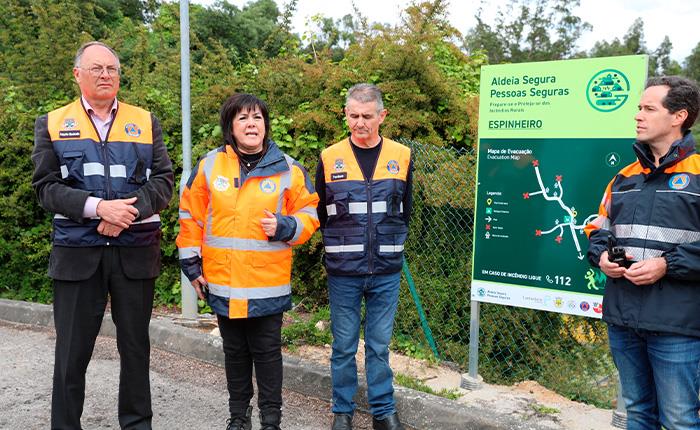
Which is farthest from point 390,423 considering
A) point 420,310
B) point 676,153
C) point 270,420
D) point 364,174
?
point 676,153

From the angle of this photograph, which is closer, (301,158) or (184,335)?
(184,335)

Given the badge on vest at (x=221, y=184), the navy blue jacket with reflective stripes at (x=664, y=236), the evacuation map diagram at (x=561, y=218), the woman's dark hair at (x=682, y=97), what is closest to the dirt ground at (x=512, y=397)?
the evacuation map diagram at (x=561, y=218)

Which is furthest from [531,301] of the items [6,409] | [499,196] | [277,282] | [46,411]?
[6,409]

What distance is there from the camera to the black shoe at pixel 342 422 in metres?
3.59

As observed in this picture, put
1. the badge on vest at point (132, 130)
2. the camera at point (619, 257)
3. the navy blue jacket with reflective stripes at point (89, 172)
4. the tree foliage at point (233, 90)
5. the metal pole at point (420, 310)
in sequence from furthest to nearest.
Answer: the tree foliage at point (233, 90) → the metal pole at point (420, 310) → the badge on vest at point (132, 130) → the navy blue jacket with reflective stripes at point (89, 172) → the camera at point (619, 257)

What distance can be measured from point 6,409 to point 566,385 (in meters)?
3.75

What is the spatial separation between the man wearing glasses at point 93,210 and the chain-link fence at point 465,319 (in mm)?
2215

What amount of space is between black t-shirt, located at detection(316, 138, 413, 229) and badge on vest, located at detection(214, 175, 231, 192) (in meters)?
0.59

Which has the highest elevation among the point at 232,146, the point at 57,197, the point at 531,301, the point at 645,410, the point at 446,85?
the point at 446,85

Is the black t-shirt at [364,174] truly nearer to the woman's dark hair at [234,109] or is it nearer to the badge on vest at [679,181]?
the woman's dark hair at [234,109]

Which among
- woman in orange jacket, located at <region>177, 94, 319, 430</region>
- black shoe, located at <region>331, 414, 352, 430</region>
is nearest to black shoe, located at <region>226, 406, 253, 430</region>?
woman in orange jacket, located at <region>177, 94, 319, 430</region>

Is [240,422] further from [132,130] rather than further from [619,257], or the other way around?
[619,257]

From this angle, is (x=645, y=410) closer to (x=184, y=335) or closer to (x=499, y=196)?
(x=499, y=196)

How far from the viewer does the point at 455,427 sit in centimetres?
363
